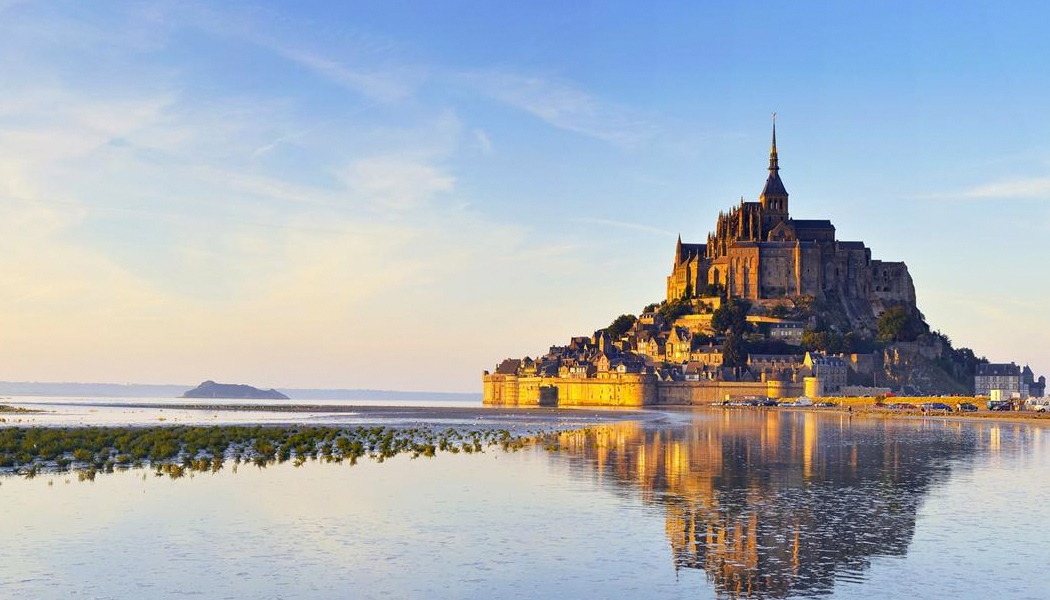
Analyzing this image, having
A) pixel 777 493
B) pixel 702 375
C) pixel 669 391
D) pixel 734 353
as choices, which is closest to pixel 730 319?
pixel 734 353

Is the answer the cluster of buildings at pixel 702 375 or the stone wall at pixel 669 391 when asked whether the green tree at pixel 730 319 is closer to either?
the cluster of buildings at pixel 702 375

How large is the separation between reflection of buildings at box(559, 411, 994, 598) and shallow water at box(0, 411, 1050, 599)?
0.41 feet

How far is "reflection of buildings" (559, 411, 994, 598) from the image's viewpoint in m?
24.9

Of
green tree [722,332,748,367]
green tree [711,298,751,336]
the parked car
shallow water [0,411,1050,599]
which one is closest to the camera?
shallow water [0,411,1050,599]

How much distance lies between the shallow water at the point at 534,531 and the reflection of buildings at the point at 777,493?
13 cm

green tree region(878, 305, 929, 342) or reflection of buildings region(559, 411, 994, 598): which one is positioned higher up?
green tree region(878, 305, 929, 342)

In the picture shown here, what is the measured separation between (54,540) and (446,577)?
35.9 ft

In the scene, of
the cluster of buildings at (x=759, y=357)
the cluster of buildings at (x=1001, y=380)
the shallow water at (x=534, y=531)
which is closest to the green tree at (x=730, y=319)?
the cluster of buildings at (x=759, y=357)

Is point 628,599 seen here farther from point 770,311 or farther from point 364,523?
point 770,311

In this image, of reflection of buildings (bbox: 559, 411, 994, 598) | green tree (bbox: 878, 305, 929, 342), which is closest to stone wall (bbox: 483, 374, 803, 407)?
green tree (bbox: 878, 305, 929, 342)

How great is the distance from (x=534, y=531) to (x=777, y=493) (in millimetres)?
12437

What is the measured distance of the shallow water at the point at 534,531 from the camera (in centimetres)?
2272

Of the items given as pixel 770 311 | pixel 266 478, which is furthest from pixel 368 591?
pixel 770 311

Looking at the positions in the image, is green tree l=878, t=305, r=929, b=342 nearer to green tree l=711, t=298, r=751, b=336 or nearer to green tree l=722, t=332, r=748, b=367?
green tree l=711, t=298, r=751, b=336
